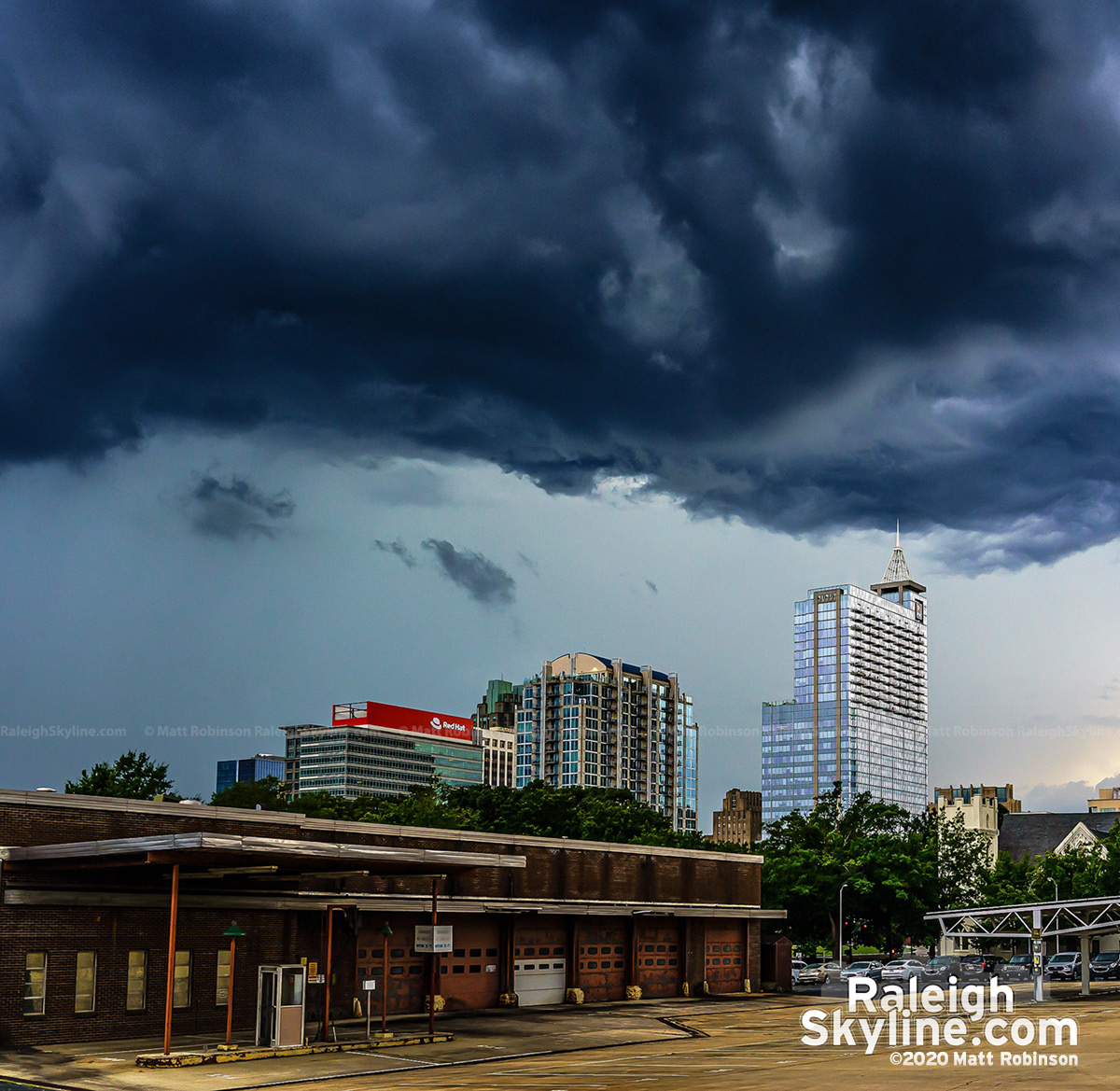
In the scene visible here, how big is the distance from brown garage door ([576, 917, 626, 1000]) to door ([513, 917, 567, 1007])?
87 cm

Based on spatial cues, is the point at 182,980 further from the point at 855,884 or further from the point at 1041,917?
the point at 855,884

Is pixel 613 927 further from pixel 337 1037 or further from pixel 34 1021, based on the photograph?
pixel 34 1021

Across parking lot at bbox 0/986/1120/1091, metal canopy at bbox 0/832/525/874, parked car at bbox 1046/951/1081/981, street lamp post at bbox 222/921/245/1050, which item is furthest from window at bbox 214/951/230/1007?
parked car at bbox 1046/951/1081/981

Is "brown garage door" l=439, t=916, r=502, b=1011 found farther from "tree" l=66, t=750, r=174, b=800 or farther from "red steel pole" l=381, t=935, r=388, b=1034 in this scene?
"tree" l=66, t=750, r=174, b=800

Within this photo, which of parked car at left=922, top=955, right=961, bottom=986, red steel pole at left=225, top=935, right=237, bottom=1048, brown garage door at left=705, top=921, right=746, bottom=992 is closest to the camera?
red steel pole at left=225, top=935, right=237, bottom=1048

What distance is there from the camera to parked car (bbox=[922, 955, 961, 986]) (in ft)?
217

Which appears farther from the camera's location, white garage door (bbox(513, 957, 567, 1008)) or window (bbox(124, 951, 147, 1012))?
white garage door (bbox(513, 957, 567, 1008))

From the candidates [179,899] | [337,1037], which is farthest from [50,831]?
[337,1037]

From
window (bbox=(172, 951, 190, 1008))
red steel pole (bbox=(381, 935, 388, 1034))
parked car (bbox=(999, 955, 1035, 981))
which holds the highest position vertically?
window (bbox=(172, 951, 190, 1008))

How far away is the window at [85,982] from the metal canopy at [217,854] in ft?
9.25

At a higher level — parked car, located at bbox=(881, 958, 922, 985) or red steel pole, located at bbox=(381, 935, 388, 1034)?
red steel pole, located at bbox=(381, 935, 388, 1034)

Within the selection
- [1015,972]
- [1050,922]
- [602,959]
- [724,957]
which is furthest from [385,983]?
[1015,972]

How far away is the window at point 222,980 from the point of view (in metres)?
34.7

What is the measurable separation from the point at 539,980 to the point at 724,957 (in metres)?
12.8
